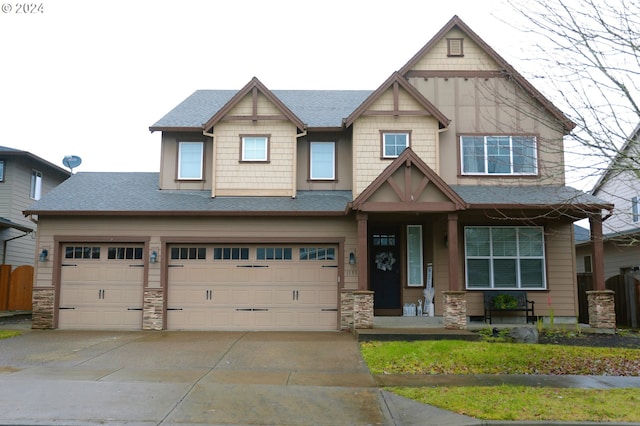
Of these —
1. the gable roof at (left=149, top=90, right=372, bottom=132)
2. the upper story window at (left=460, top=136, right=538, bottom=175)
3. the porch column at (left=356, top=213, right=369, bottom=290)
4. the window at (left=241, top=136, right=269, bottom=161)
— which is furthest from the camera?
the gable roof at (left=149, top=90, right=372, bottom=132)

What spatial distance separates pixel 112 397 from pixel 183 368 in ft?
7.66

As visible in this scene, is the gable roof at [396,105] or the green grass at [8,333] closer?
the green grass at [8,333]

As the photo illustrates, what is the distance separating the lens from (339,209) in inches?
601

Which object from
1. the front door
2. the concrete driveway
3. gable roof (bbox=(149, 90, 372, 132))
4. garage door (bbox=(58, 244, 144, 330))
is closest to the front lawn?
the concrete driveway

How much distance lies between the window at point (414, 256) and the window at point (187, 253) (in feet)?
19.3

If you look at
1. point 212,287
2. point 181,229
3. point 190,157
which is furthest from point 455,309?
point 190,157

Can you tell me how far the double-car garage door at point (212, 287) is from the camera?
50.5 feet

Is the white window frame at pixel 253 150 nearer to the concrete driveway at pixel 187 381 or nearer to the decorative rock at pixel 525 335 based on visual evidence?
the concrete driveway at pixel 187 381

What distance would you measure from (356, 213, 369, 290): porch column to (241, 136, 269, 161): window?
4095 millimetres

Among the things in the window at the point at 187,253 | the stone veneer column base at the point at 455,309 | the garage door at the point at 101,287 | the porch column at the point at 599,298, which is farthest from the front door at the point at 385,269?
the garage door at the point at 101,287

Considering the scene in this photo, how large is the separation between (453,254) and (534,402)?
6.58 meters

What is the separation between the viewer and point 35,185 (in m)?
24.4

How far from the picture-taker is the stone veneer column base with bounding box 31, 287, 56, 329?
15.3 metres

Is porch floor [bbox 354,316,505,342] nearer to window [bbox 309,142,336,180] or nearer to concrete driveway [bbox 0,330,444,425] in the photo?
concrete driveway [bbox 0,330,444,425]
